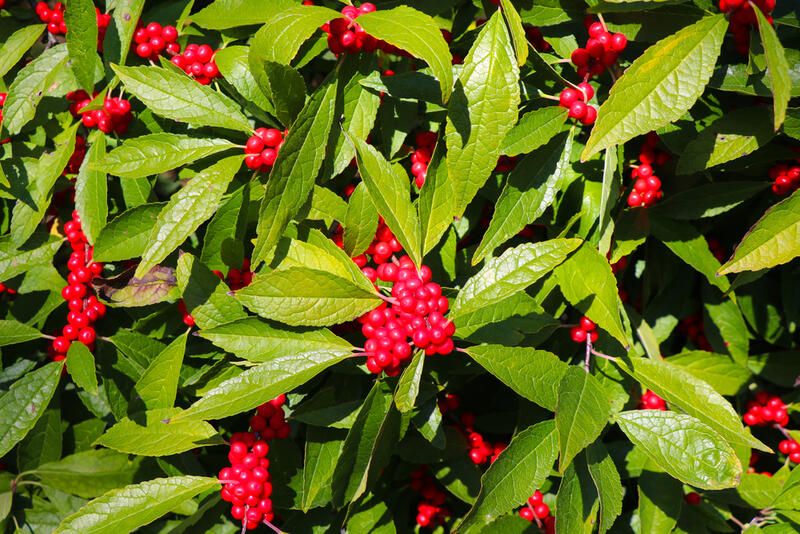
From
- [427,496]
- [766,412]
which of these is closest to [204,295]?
[427,496]

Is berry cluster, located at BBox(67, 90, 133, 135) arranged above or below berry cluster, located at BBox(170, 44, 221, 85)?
below

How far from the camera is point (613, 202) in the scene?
173 centimetres

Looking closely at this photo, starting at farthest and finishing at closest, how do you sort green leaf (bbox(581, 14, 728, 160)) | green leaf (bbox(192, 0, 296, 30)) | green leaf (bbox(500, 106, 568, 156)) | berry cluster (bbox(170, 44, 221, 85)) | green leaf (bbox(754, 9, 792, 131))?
berry cluster (bbox(170, 44, 221, 85)), green leaf (bbox(192, 0, 296, 30)), green leaf (bbox(500, 106, 568, 156)), green leaf (bbox(581, 14, 728, 160)), green leaf (bbox(754, 9, 792, 131))

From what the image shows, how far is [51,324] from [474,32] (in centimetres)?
157

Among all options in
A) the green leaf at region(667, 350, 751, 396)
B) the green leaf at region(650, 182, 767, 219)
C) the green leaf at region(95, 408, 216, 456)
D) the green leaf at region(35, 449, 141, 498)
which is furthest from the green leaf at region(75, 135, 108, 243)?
the green leaf at region(667, 350, 751, 396)

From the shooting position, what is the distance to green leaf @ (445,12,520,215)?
153 cm

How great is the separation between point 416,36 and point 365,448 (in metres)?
0.90

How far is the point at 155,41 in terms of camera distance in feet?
6.58

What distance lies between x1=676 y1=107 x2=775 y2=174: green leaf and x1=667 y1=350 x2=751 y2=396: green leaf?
0.75 metres

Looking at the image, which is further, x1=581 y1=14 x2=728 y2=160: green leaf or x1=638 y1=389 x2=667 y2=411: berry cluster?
x1=638 y1=389 x2=667 y2=411: berry cluster

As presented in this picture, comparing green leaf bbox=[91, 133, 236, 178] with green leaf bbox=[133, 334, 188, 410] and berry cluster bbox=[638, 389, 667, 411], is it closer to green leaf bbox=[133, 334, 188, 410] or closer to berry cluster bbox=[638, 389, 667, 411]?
green leaf bbox=[133, 334, 188, 410]

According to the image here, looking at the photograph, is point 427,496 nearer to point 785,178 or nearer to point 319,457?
point 319,457

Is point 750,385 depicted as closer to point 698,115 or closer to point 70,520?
point 698,115

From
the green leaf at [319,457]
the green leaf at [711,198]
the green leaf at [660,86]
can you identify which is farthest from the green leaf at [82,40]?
the green leaf at [711,198]
